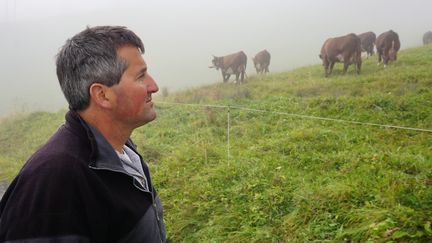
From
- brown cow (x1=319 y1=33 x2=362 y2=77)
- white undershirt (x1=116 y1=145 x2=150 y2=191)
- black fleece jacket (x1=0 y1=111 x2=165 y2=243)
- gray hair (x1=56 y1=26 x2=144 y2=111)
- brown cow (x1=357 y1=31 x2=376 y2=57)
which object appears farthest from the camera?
brown cow (x1=357 y1=31 x2=376 y2=57)

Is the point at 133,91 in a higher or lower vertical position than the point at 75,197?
higher

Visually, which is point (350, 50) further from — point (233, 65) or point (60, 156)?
point (60, 156)

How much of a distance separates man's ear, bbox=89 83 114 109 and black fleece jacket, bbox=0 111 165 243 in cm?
12

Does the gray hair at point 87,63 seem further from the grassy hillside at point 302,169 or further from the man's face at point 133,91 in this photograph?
the grassy hillside at point 302,169

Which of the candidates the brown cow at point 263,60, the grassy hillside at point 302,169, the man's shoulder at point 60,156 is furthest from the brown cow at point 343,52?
the man's shoulder at point 60,156

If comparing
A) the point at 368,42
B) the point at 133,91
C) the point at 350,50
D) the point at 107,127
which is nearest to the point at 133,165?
the point at 107,127

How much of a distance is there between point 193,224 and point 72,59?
349 cm

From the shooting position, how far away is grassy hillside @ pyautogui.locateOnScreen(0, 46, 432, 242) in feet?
12.7

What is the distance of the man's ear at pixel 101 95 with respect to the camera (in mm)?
1878

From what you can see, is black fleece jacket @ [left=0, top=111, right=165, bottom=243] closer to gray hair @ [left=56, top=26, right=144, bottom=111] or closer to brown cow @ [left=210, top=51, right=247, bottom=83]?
gray hair @ [left=56, top=26, right=144, bottom=111]

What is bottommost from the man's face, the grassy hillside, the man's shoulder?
the grassy hillside

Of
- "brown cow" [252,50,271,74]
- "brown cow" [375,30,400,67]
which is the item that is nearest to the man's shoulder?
"brown cow" [375,30,400,67]

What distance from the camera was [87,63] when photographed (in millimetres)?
1851

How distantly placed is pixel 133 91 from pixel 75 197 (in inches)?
24.9
